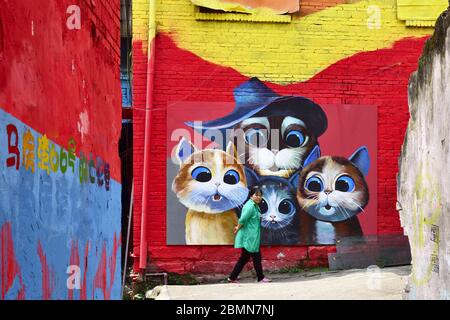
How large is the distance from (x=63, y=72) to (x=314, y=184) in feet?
24.3

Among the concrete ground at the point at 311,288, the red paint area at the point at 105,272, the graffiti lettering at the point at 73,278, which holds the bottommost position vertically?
the concrete ground at the point at 311,288

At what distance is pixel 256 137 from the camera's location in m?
12.2

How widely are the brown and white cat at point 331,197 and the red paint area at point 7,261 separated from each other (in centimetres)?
833

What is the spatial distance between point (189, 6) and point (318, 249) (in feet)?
14.5

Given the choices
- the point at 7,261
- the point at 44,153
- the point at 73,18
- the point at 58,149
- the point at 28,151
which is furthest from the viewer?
the point at 73,18

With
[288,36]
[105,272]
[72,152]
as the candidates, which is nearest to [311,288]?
[105,272]

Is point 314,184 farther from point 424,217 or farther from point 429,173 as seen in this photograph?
point 429,173

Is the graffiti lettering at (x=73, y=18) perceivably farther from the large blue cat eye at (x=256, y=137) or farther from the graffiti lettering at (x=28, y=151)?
the large blue cat eye at (x=256, y=137)

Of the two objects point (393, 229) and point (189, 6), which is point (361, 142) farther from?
point (189, 6)

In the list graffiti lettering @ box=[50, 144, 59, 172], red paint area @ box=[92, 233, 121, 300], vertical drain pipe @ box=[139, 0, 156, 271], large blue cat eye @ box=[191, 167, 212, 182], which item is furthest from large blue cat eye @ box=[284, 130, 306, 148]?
graffiti lettering @ box=[50, 144, 59, 172]

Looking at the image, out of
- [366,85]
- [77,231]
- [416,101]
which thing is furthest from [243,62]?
[77,231]

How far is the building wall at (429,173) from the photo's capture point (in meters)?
6.69

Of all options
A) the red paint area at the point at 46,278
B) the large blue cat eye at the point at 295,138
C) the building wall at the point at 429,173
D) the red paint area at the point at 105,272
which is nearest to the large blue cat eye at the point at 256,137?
the large blue cat eye at the point at 295,138

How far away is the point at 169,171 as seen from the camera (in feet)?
39.7
